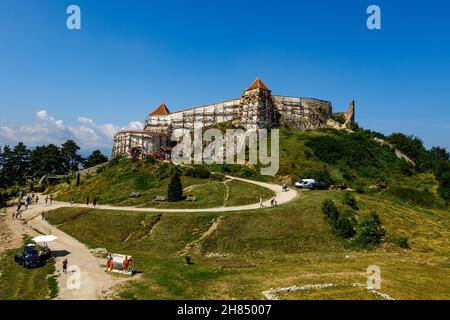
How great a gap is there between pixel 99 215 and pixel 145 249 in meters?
12.1

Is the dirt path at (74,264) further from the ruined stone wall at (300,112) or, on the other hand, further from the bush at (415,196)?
the ruined stone wall at (300,112)

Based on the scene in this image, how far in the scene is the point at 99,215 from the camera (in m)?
Result: 42.5

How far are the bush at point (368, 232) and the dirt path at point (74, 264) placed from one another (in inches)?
939

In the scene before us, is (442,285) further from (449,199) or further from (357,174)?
(357,174)

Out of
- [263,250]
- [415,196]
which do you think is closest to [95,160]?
[263,250]

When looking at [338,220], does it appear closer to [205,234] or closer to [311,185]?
[205,234]

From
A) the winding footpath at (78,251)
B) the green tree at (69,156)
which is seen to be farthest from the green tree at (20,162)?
the winding footpath at (78,251)

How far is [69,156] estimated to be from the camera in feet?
333

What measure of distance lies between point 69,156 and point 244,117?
184 feet

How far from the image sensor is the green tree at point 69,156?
9994cm
